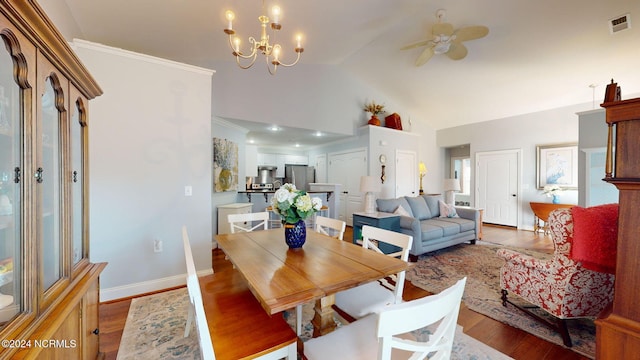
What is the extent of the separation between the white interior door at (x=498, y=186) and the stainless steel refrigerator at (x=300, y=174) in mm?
4634

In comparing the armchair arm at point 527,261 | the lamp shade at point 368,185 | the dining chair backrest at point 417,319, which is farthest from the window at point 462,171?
the dining chair backrest at point 417,319

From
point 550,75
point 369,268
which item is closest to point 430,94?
point 550,75

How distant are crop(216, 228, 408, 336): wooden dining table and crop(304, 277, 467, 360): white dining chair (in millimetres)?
222

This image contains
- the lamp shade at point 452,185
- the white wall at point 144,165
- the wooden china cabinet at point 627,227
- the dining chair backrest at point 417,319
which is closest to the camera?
the dining chair backrest at point 417,319

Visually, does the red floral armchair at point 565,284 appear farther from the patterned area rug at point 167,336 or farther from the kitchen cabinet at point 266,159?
the kitchen cabinet at point 266,159

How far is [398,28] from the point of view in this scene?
3.87 metres

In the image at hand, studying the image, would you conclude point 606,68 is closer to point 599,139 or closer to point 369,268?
point 599,139

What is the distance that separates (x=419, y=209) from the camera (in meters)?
4.29

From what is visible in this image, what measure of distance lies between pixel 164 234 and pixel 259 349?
216cm

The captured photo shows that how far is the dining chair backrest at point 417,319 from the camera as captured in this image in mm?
690

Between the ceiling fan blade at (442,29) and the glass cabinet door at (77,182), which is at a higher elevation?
the ceiling fan blade at (442,29)

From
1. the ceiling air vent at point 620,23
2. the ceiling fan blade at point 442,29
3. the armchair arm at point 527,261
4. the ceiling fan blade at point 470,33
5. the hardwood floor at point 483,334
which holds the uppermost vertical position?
the ceiling air vent at point 620,23

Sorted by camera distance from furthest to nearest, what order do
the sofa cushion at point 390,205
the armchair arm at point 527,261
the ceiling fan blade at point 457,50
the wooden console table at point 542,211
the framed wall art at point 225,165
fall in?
the wooden console table at point 542,211
the framed wall art at point 225,165
the sofa cushion at point 390,205
the ceiling fan blade at point 457,50
the armchair arm at point 527,261

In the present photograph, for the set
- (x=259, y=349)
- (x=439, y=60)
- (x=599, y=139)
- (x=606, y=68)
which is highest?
(x=439, y=60)
